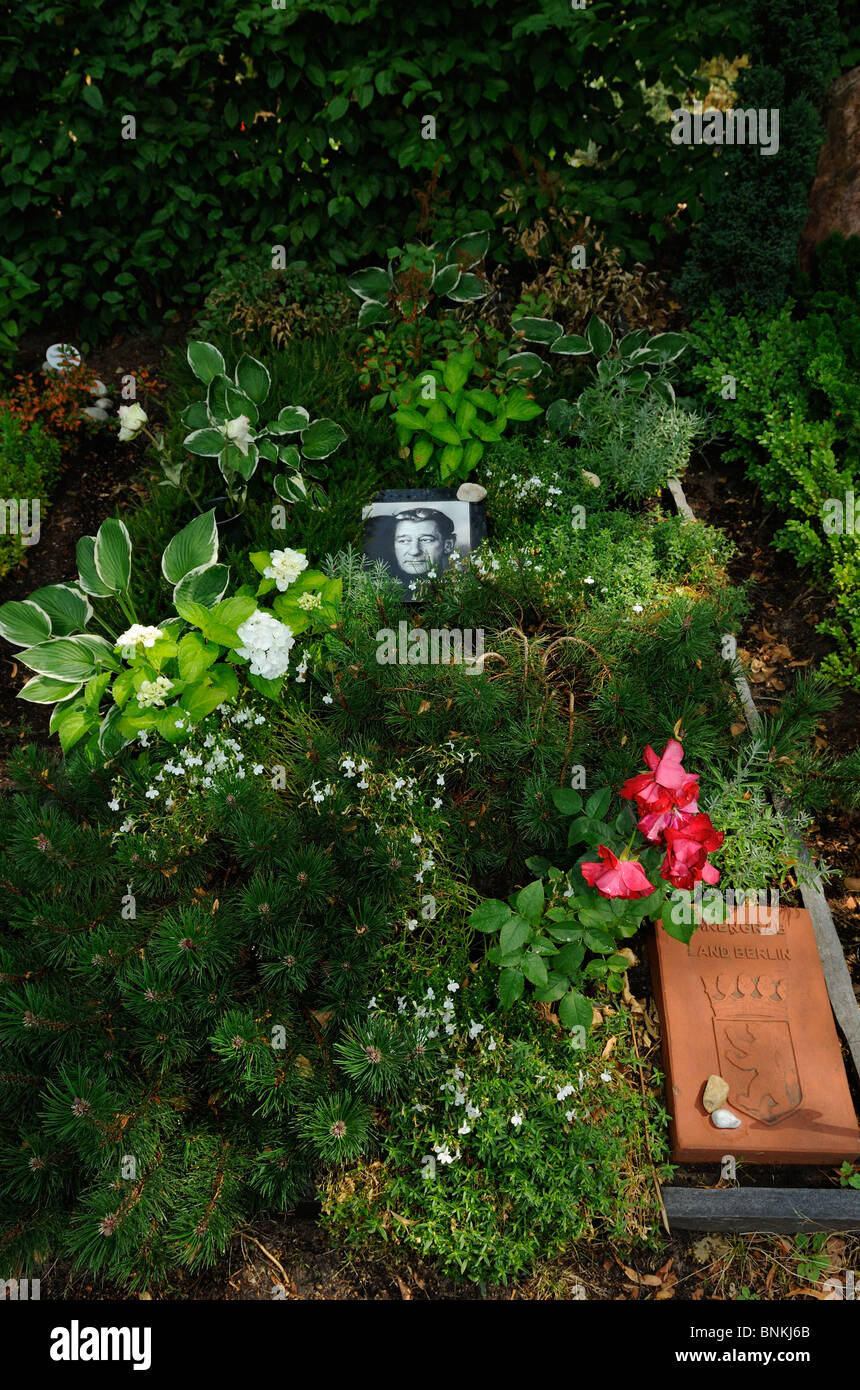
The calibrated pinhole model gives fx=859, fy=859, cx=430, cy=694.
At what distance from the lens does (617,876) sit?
2172 mm

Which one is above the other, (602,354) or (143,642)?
(602,354)

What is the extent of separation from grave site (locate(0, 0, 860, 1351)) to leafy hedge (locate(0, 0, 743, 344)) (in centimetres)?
3

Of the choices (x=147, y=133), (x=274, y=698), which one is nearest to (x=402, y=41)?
(x=147, y=133)

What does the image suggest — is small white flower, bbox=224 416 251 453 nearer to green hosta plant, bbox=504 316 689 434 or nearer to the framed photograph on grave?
the framed photograph on grave

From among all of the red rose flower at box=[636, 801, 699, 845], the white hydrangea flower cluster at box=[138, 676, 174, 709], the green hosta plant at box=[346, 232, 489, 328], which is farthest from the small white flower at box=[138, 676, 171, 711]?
the green hosta plant at box=[346, 232, 489, 328]

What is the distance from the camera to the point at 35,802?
2600 mm

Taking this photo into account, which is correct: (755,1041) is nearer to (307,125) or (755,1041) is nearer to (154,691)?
(154,691)

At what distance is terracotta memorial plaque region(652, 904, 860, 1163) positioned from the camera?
2.53 metres

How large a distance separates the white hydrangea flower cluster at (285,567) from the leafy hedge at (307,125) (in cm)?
220

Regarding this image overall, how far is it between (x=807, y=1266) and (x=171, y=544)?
3.13 metres

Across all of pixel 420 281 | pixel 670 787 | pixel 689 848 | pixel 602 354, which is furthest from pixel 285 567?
pixel 602 354

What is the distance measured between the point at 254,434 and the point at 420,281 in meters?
1.11

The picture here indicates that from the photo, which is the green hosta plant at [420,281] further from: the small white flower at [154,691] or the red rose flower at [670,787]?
the red rose flower at [670,787]

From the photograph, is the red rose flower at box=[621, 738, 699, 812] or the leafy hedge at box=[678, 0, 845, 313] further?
the leafy hedge at box=[678, 0, 845, 313]
